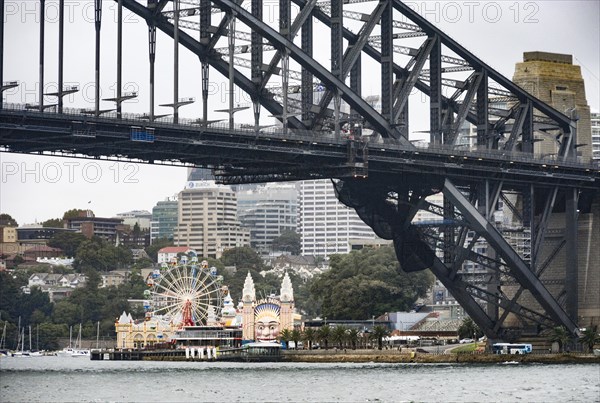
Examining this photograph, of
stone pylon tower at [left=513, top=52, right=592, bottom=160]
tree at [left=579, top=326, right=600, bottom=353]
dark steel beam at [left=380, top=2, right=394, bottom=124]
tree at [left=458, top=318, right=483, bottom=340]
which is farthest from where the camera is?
tree at [left=458, top=318, right=483, bottom=340]

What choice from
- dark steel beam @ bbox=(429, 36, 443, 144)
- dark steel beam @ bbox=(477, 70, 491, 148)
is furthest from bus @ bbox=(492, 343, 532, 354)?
dark steel beam @ bbox=(429, 36, 443, 144)

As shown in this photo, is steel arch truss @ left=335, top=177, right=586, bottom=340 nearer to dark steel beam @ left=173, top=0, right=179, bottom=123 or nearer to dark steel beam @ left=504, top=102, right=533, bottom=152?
dark steel beam @ left=504, top=102, right=533, bottom=152

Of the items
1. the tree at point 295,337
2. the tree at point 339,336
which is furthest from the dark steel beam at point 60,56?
the tree at point 295,337

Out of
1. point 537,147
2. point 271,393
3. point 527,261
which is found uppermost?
point 537,147

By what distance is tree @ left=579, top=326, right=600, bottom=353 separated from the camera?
14912 centimetres

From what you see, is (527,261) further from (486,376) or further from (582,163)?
(486,376)

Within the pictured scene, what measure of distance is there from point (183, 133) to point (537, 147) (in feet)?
158

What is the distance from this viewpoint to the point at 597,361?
147875mm

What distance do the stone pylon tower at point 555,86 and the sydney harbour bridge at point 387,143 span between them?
127 inches

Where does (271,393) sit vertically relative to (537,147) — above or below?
below

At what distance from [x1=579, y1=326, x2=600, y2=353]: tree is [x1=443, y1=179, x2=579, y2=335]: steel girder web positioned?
0.75 meters

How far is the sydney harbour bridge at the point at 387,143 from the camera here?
126125 mm

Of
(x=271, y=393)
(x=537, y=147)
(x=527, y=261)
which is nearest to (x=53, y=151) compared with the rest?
(x=271, y=393)

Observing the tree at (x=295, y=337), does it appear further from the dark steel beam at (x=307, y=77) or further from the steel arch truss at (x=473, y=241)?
the dark steel beam at (x=307, y=77)
